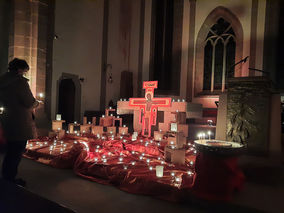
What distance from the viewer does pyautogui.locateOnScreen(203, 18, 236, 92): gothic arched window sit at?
891 cm

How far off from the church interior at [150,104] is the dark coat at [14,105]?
0.12m

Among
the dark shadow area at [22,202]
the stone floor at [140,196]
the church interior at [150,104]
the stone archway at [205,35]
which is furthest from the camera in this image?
the stone archway at [205,35]

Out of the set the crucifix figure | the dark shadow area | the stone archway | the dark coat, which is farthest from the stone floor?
the stone archway

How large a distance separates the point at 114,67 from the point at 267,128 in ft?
26.2

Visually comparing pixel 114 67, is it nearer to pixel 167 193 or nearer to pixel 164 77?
pixel 164 77

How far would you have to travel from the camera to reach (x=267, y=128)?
9.60ft

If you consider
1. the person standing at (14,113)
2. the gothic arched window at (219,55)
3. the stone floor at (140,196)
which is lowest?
the stone floor at (140,196)

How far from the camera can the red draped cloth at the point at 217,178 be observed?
1849 mm

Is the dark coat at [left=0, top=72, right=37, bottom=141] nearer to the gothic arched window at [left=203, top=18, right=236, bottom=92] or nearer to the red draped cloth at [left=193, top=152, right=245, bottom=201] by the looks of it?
the red draped cloth at [left=193, top=152, right=245, bottom=201]

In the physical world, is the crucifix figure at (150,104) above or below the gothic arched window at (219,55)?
below

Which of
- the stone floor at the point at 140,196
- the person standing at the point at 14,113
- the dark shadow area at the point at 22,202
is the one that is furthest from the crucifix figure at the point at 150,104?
the dark shadow area at the point at 22,202

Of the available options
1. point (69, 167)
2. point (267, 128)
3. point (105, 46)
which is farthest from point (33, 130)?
point (105, 46)

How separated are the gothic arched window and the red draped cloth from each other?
7.51m

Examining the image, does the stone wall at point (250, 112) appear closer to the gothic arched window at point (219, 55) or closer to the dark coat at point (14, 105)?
the dark coat at point (14, 105)
